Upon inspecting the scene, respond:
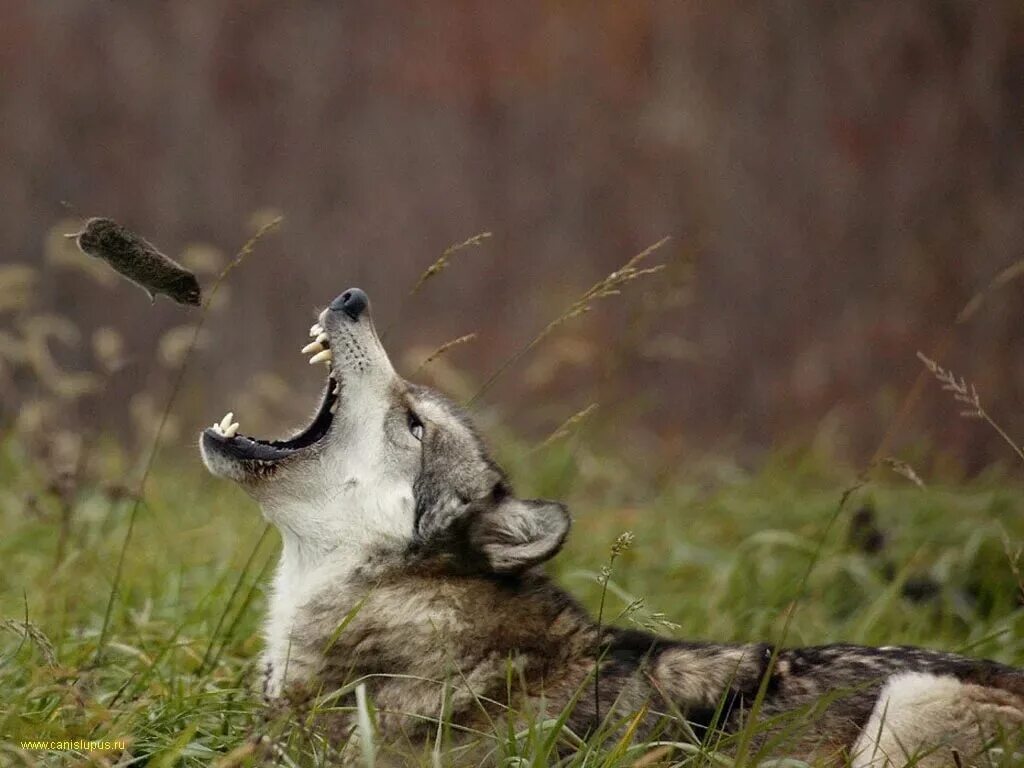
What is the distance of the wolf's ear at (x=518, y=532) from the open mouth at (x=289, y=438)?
0.65m

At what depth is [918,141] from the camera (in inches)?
422

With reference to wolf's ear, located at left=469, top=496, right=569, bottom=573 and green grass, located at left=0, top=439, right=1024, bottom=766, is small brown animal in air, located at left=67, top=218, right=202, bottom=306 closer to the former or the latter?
green grass, located at left=0, top=439, right=1024, bottom=766

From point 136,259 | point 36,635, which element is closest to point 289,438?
point 136,259

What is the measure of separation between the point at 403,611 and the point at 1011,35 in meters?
8.44

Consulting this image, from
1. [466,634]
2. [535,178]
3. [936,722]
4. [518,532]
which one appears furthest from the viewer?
[535,178]

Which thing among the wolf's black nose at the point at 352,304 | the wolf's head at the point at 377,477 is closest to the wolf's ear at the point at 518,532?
the wolf's head at the point at 377,477

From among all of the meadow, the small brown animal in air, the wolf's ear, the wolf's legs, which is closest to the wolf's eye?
the wolf's ear

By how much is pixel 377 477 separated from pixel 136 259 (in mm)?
1037

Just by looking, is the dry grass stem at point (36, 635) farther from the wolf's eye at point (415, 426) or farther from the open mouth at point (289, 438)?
the wolf's eye at point (415, 426)

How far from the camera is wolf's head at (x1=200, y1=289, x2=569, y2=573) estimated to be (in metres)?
3.98

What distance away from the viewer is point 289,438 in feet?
13.7

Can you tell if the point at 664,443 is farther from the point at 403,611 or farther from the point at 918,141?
the point at 403,611

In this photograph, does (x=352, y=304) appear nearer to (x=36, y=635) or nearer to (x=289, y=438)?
(x=289, y=438)

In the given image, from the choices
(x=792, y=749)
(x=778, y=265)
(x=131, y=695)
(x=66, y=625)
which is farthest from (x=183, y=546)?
(x=778, y=265)
